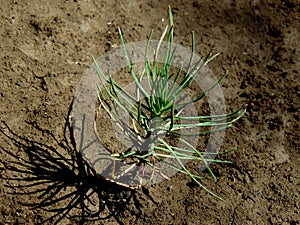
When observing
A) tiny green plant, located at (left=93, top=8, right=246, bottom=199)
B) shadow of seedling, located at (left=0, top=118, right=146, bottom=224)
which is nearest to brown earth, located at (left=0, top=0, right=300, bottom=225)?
shadow of seedling, located at (left=0, top=118, right=146, bottom=224)

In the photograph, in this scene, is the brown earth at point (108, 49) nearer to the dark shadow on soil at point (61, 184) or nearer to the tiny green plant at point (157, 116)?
the dark shadow on soil at point (61, 184)

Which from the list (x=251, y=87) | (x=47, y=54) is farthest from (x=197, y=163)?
(x=47, y=54)

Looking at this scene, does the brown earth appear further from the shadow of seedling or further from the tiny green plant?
the tiny green plant

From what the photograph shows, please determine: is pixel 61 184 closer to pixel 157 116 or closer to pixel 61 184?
pixel 61 184

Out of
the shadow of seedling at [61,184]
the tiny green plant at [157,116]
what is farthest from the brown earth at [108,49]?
the tiny green plant at [157,116]

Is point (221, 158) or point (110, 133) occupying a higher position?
point (110, 133)

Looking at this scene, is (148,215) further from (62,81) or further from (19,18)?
(19,18)

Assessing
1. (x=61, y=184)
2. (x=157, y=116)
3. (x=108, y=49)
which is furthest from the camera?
(x=108, y=49)

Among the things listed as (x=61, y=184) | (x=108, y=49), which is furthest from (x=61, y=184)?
(x=108, y=49)
